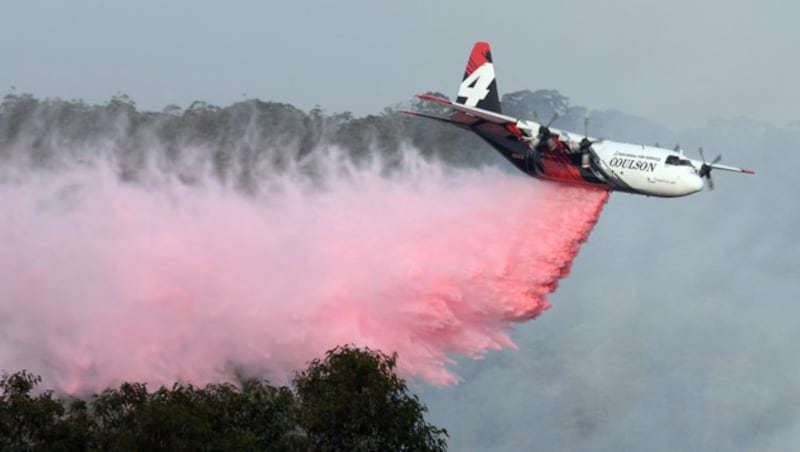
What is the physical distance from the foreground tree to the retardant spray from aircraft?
1914 centimetres

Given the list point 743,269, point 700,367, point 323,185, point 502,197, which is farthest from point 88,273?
point 743,269

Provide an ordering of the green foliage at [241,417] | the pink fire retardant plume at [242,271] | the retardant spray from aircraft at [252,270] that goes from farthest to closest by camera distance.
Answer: the pink fire retardant plume at [242,271] → the retardant spray from aircraft at [252,270] → the green foliage at [241,417]

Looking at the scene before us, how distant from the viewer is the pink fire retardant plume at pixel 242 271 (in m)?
70.9

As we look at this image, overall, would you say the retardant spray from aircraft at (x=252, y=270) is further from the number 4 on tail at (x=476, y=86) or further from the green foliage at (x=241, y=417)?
the green foliage at (x=241, y=417)

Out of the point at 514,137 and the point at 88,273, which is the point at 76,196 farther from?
the point at 514,137

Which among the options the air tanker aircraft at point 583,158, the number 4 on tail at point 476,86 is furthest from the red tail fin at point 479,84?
the air tanker aircraft at point 583,158

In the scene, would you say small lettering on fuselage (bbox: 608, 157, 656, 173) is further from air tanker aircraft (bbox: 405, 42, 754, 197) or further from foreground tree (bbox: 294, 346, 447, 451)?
foreground tree (bbox: 294, 346, 447, 451)

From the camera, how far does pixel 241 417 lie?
5044 cm

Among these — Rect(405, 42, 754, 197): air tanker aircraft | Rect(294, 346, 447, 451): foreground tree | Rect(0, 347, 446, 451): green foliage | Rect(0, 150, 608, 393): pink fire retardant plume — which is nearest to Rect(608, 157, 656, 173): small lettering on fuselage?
Rect(405, 42, 754, 197): air tanker aircraft

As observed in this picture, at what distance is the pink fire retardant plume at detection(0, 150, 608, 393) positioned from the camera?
70.9 metres

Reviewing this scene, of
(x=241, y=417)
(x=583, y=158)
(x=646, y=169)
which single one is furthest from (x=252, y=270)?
(x=241, y=417)

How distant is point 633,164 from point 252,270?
15175mm

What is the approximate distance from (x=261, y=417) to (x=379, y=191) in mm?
26034

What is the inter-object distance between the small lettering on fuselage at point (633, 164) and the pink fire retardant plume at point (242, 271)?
291 centimetres
